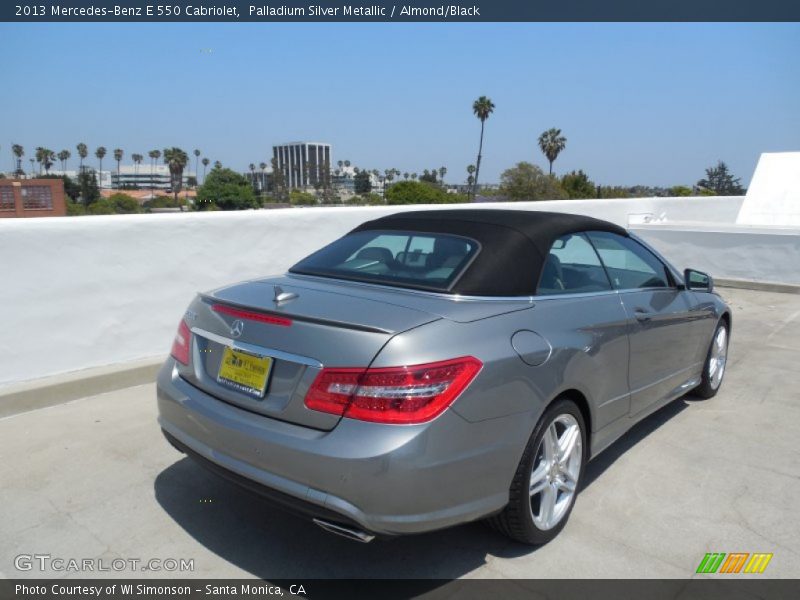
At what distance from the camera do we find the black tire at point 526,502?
2.70m

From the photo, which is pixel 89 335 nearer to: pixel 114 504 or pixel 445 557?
pixel 114 504

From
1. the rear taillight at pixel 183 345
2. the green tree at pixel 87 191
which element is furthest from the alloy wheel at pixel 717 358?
the green tree at pixel 87 191

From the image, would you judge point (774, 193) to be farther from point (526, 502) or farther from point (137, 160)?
point (137, 160)

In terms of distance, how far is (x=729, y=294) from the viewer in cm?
1003

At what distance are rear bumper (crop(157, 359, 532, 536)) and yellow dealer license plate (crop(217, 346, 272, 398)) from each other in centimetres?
11

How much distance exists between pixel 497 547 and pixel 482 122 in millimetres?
80075

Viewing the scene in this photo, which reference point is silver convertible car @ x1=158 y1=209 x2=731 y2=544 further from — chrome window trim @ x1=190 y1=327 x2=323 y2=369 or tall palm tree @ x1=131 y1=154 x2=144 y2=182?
tall palm tree @ x1=131 y1=154 x2=144 y2=182

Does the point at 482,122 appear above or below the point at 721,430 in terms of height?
above

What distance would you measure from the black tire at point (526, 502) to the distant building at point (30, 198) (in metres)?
56.4

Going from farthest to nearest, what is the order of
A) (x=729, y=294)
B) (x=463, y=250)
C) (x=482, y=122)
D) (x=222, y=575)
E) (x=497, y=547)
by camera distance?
1. (x=482, y=122)
2. (x=729, y=294)
3. (x=463, y=250)
4. (x=497, y=547)
5. (x=222, y=575)

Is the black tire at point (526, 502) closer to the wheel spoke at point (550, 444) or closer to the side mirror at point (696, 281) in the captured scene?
the wheel spoke at point (550, 444)

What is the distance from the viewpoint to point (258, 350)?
2.61 m

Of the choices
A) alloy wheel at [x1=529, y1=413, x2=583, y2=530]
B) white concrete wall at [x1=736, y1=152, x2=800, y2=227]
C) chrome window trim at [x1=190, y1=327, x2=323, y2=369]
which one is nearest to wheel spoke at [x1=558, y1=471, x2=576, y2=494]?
alloy wheel at [x1=529, y1=413, x2=583, y2=530]

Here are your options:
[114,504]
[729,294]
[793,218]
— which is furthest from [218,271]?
[793,218]
